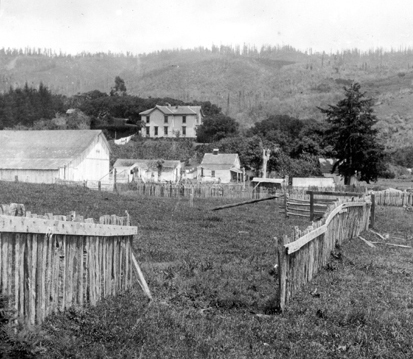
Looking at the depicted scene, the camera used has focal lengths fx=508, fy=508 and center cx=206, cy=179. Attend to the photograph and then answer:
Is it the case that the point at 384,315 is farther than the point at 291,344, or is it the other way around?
the point at 384,315

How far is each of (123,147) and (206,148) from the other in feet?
49.3

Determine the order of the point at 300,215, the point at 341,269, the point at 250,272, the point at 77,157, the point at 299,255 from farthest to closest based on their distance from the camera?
1. the point at 77,157
2. the point at 300,215
3. the point at 341,269
4. the point at 250,272
5. the point at 299,255

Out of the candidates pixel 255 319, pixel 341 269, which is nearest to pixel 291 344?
pixel 255 319

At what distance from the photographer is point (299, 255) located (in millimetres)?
9953

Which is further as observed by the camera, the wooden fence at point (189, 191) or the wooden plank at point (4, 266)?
the wooden fence at point (189, 191)

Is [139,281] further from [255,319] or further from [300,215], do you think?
[300,215]

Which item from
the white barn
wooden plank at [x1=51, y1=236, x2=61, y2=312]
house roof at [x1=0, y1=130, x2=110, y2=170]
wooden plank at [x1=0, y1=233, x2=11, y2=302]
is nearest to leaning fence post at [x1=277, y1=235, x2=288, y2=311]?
wooden plank at [x1=51, y1=236, x2=61, y2=312]

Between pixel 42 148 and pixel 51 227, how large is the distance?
5507 centimetres

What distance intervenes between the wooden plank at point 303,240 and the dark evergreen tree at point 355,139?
152 feet

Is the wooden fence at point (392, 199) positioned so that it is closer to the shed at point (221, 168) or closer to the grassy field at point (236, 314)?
the grassy field at point (236, 314)

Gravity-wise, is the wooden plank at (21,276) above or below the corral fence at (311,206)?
above

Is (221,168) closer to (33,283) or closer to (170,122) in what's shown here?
(170,122)

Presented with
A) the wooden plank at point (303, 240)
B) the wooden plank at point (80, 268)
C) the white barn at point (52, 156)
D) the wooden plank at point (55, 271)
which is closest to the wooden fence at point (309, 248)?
the wooden plank at point (303, 240)

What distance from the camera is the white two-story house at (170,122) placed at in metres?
104
